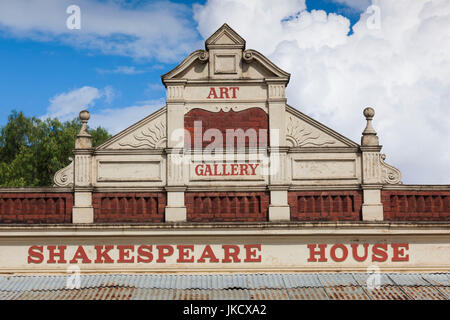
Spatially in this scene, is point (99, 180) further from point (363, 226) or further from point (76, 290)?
point (363, 226)

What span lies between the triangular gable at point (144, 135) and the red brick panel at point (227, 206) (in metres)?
1.94

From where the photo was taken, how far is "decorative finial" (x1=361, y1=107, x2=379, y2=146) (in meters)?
17.3

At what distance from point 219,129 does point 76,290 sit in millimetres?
6332

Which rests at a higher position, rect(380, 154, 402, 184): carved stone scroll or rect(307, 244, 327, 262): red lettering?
rect(380, 154, 402, 184): carved stone scroll

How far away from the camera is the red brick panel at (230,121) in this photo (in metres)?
17.5

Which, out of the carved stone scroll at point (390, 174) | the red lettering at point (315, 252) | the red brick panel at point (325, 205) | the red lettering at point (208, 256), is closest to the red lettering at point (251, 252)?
the red lettering at point (208, 256)

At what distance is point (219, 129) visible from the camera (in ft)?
57.8

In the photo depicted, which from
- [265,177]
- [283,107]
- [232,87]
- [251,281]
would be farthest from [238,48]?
[251,281]

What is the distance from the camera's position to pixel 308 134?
57.7 ft

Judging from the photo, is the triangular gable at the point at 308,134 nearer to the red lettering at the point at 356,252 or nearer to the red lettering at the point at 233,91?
the red lettering at the point at 233,91

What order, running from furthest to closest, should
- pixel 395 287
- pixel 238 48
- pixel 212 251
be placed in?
1. pixel 238 48
2. pixel 212 251
3. pixel 395 287

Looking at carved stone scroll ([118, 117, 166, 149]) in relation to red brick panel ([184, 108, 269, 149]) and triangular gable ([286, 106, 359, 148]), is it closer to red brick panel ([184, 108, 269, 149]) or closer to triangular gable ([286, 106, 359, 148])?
red brick panel ([184, 108, 269, 149])

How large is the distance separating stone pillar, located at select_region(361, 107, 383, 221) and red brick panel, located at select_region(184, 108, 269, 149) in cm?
307

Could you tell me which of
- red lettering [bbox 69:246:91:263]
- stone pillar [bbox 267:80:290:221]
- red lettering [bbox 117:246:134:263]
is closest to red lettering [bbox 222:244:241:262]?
stone pillar [bbox 267:80:290:221]
